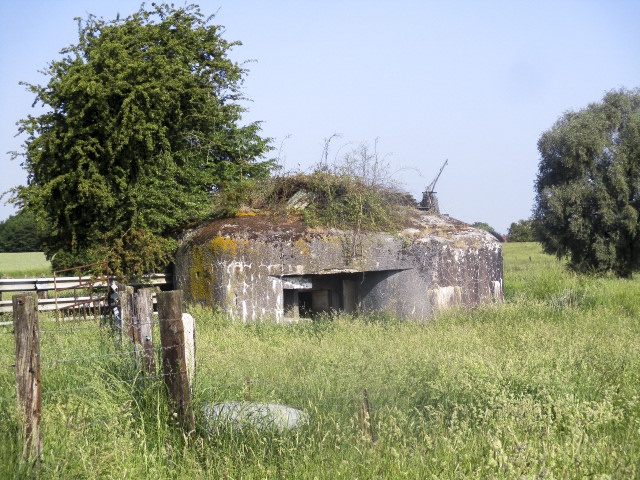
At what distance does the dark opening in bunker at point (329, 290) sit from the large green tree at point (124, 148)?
278 cm

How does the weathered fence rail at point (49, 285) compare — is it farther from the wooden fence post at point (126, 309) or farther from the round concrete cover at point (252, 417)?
the round concrete cover at point (252, 417)

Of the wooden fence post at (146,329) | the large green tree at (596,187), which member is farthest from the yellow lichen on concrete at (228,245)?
the large green tree at (596,187)

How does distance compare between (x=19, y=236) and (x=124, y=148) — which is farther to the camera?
(x=19, y=236)

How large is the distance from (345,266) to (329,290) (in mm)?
1831

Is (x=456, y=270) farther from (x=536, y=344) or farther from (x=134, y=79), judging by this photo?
(x=134, y=79)

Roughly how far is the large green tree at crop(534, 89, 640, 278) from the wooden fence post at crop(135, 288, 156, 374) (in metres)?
20.8

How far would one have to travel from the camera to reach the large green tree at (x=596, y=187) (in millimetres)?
23188

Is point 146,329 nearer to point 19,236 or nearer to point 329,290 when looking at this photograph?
point 329,290


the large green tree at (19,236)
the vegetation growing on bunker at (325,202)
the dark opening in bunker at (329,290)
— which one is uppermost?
the large green tree at (19,236)

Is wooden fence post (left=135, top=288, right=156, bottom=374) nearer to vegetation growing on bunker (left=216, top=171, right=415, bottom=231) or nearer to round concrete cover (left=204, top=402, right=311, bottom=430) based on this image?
round concrete cover (left=204, top=402, right=311, bottom=430)

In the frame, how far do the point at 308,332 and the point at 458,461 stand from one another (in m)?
6.64

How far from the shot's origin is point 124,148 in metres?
14.6

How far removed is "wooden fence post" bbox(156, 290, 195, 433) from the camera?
183 inches

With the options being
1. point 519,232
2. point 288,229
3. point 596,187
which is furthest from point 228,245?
point 519,232
